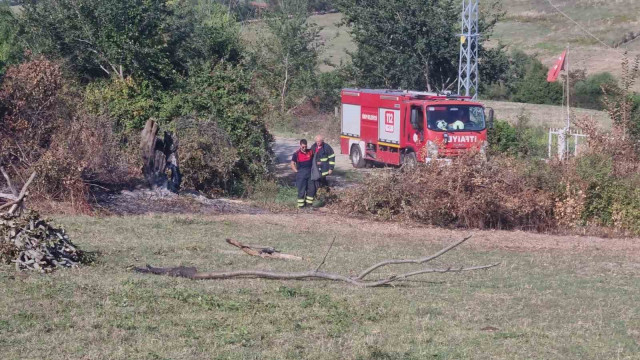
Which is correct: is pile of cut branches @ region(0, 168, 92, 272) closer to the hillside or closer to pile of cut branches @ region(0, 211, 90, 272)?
pile of cut branches @ region(0, 211, 90, 272)

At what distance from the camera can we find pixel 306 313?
8.39 m

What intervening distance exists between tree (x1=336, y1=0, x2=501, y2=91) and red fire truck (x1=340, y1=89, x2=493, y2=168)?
10948 mm

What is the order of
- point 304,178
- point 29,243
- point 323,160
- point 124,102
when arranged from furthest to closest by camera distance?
point 124,102 → point 323,160 → point 304,178 → point 29,243

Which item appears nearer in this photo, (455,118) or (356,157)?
(455,118)

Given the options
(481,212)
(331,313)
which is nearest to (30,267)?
(331,313)

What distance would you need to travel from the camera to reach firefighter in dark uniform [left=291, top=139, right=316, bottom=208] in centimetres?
1875

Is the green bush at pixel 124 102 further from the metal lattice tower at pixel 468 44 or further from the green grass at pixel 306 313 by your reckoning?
the metal lattice tower at pixel 468 44

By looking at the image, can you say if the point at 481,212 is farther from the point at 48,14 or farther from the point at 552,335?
the point at 48,14

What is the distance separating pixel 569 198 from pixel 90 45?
14.6 meters

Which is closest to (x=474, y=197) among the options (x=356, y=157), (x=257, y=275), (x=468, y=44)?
(x=257, y=275)

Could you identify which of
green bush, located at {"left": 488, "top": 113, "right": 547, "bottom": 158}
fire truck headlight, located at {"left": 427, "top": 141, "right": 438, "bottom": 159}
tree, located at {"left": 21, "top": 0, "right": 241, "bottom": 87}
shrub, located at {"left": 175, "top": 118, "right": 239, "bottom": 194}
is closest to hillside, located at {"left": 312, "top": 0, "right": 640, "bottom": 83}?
green bush, located at {"left": 488, "top": 113, "right": 547, "bottom": 158}

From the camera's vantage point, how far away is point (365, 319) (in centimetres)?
834

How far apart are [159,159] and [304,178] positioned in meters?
3.22

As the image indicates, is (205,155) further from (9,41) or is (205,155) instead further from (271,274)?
(9,41)
